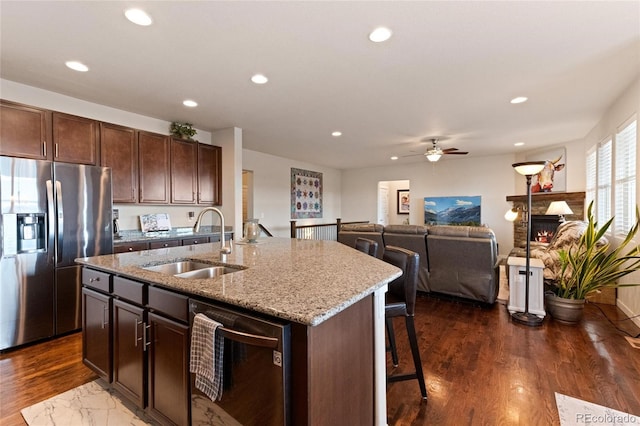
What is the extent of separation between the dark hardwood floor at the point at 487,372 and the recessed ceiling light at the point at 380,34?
Answer: 2.54 m

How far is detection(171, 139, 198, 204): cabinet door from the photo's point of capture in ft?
13.9

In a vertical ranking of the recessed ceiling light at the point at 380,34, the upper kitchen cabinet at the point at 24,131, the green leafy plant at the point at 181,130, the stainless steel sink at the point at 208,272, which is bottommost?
the stainless steel sink at the point at 208,272

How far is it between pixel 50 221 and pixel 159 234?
45.7 inches

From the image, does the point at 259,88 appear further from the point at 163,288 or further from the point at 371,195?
the point at 371,195

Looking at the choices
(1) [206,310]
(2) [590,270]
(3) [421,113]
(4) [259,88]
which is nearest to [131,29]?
(4) [259,88]

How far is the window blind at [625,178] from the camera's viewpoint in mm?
3203

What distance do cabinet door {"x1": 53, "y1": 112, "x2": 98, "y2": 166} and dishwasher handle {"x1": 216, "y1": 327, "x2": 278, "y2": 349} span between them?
3.23m

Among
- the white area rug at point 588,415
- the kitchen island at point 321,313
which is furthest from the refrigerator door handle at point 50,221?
the white area rug at point 588,415

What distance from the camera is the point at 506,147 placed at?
6.37 m

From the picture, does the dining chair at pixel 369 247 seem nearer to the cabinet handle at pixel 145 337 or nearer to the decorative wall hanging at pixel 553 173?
the cabinet handle at pixel 145 337

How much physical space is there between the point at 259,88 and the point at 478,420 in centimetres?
335

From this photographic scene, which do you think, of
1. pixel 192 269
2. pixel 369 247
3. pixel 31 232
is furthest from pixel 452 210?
pixel 31 232

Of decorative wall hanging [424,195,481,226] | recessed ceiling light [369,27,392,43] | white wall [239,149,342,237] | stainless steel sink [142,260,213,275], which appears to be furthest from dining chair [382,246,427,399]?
decorative wall hanging [424,195,481,226]

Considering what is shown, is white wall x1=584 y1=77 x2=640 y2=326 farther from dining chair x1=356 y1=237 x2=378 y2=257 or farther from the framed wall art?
the framed wall art
